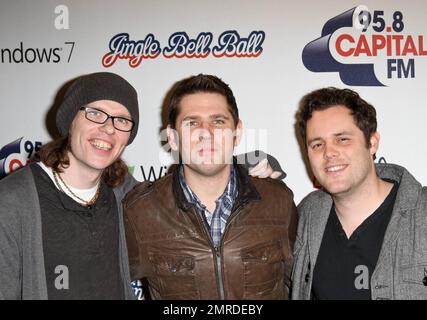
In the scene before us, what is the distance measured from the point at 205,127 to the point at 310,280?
868 millimetres

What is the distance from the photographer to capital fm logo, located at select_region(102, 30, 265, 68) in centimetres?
270

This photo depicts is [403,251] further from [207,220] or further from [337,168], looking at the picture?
[207,220]

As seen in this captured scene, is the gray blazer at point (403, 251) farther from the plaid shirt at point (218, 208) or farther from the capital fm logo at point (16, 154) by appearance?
the capital fm logo at point (16, 154)

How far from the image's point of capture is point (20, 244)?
1554 millimetres

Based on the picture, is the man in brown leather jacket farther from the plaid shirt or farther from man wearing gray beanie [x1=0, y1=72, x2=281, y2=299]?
man wearing gray beanie [x1=0, y1=72, x2=281, y2=299]

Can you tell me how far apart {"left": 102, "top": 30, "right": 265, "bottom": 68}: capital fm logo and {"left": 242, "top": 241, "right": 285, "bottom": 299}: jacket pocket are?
141cm

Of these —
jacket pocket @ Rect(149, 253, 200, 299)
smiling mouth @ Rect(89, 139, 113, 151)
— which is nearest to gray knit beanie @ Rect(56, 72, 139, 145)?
smiling mouth @ Rect(89, 139, 113, 151)

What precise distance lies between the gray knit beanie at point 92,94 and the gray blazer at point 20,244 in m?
0.35

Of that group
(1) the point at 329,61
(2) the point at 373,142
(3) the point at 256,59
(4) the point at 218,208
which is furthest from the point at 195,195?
(1) the point at 329,61

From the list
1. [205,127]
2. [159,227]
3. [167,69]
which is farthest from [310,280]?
[167,69]

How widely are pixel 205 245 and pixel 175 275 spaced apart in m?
0.20

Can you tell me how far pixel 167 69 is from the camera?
2750mm

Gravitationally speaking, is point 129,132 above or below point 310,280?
above
